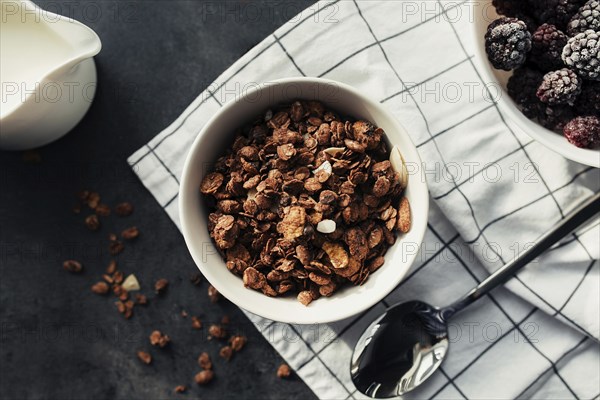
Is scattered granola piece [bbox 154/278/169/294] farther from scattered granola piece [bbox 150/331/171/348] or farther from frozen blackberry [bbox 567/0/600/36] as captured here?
frozen blackberry [bbox 567/0/600/36]

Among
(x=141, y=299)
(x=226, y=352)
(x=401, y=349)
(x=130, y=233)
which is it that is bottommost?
(x=401, y=349)

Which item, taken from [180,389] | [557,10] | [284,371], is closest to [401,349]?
[284,371]

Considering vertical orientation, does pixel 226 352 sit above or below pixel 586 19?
below

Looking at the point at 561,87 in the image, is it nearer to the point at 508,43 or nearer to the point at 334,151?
the point at 508,43

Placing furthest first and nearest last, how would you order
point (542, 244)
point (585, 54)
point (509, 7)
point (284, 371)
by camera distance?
point (284, 371), point (542, 244), point (509, 7), point (585, 54)

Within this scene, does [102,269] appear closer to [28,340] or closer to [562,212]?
[28,340]

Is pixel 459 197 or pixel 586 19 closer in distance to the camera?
pixel 586 19
